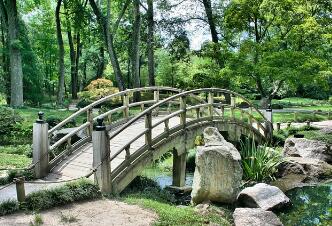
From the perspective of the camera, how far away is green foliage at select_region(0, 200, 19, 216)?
768cm

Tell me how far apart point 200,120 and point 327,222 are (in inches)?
218

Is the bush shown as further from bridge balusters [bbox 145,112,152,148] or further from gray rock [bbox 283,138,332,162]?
bridge balusters [bbox 145,112,152,148]

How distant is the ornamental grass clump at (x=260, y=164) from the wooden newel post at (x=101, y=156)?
6.12 meters

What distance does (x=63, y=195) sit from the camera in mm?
8398

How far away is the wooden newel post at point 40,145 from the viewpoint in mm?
10188

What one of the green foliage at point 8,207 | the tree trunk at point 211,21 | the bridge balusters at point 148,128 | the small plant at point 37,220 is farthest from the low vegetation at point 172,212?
the tree trunk at point 211,21

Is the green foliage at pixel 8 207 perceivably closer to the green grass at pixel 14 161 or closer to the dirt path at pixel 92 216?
the dirt path at pixel 92 216

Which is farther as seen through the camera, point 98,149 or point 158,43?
point 158,43

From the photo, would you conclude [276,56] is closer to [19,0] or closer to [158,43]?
[158,43]

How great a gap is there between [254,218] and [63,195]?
4.10 meters

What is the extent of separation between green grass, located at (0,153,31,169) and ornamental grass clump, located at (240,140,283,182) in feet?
23.3

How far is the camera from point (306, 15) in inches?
947

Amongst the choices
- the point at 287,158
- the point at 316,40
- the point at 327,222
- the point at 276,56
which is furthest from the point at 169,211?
the point at 316,40

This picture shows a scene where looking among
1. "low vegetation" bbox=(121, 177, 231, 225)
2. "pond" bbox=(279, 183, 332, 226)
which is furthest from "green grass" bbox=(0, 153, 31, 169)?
"pond" bbox=(279, 183, 332, 226)
